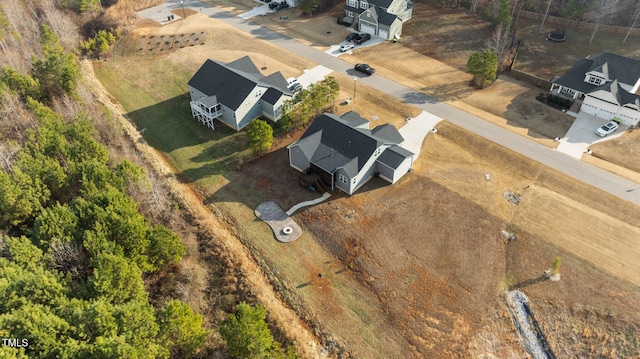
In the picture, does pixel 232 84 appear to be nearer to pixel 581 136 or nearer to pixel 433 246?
pixel 433 246

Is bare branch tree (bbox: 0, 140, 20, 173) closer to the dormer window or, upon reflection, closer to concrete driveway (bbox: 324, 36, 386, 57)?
concrete driveway (bbox: 324, 36, 386, 57)

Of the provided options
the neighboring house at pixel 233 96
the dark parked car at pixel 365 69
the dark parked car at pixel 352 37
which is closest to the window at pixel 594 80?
the dark parked car at pixel 365 69

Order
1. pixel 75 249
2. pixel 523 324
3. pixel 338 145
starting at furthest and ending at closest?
pixel 338 145
pixel 523 324
pixel 75 249

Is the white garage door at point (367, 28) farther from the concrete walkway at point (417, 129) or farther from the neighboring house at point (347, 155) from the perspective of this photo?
the neighboring house at point (347, 155)

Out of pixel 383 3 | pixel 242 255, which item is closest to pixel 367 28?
pixel 383 3

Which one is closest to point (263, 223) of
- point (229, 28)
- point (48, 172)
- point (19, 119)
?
point (48, 172)
